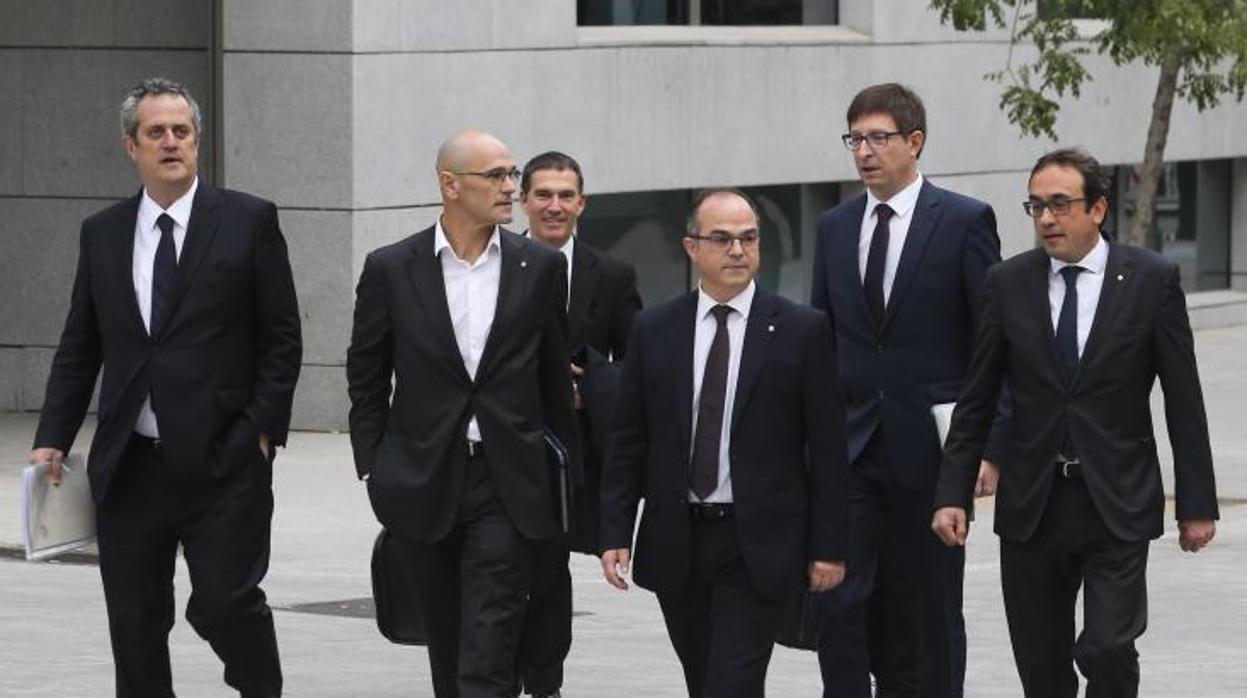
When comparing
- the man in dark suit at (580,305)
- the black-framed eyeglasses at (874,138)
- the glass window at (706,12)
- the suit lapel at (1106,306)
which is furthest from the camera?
the glass window at (706,12)

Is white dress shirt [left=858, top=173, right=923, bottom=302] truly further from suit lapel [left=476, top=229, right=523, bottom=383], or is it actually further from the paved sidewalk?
the paved sidewalk

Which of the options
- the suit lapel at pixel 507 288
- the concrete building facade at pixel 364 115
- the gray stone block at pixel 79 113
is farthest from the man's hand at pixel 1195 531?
the gray stone block at pixel 79 113

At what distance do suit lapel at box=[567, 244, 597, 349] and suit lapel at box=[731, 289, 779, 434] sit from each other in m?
1.74

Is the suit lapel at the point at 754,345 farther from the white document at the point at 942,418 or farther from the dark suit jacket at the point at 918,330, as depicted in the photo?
the dark suit jacket at the point at 918,330

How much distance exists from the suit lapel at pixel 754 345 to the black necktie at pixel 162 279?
1.68 m

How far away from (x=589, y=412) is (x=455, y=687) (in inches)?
48.2

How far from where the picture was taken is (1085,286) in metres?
8.49

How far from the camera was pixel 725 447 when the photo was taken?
8.23 meters

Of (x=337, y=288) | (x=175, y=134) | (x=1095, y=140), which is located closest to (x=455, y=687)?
(x=175, y=134)

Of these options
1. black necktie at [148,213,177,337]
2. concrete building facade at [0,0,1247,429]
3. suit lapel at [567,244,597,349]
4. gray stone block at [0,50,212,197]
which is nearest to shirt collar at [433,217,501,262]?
black necktie at [148,213,177,337]

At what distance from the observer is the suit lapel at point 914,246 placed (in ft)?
31.1

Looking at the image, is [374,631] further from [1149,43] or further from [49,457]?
[1149,43]

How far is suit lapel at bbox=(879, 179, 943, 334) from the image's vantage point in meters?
9.47

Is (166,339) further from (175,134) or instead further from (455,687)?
(455,687)
